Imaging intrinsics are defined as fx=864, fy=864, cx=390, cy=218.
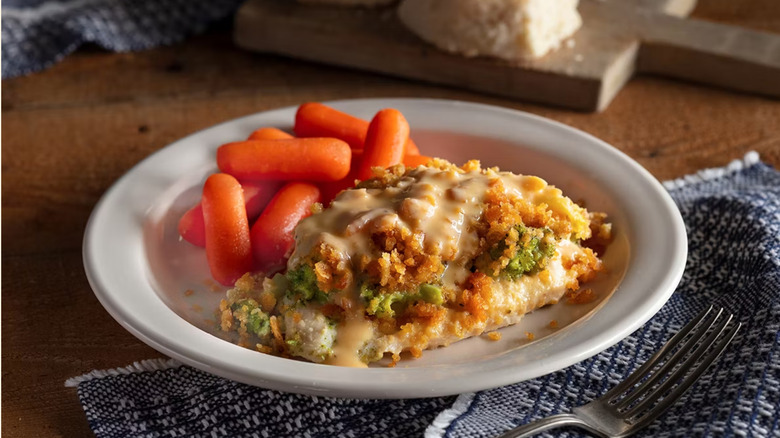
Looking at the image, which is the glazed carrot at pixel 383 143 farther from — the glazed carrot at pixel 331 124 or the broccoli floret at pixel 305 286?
the broccoli floret at pixel 305 286

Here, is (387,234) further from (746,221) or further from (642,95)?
(642,95)

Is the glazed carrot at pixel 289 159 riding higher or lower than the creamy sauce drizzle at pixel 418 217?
lower

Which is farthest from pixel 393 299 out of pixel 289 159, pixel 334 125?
pixel 334 125

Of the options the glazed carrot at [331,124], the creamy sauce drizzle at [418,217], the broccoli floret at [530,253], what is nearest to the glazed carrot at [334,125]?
the glazed carrot at [331,124]

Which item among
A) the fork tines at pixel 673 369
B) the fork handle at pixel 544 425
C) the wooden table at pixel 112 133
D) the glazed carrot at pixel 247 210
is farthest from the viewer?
the glazed carrot at pixel 247 210

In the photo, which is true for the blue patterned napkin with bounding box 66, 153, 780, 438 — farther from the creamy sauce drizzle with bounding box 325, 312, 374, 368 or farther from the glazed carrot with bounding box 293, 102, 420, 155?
the glazed carrot with bounding box 293, 102, 420, 155

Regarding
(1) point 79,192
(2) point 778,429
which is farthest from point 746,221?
(1) point 79,192
